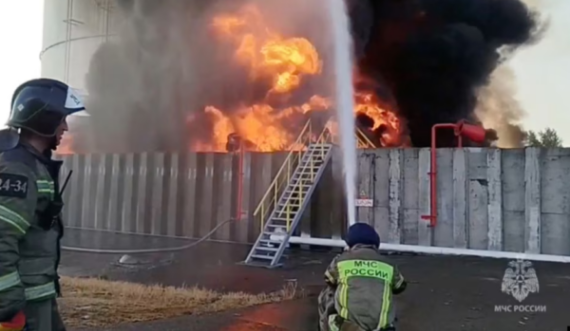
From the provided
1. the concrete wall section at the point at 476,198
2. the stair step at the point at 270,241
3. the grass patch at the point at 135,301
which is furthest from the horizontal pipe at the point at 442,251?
the grass patch at the point at 135,301

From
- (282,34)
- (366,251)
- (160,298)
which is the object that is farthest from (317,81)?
(366,251)

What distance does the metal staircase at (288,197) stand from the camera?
10.6m

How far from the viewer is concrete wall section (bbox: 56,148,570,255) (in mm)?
10516

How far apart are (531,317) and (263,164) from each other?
319 inches

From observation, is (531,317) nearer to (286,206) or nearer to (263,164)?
(286,206)

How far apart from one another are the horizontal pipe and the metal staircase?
0.30 meters

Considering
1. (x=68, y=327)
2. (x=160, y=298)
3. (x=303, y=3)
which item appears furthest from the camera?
(x=303, y=3)

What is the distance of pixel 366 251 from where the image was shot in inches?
125

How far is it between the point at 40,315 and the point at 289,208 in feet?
29.3

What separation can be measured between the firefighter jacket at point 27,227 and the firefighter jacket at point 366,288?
1.52 metres

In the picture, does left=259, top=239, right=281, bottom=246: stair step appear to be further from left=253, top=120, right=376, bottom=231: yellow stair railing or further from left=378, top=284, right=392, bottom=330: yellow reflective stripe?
left=378, top=284, right=392, bottom=330: yellow reflective stripe

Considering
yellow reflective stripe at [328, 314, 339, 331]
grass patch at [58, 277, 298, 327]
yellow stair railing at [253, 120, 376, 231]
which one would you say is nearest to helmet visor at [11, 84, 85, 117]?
yellow reflective stripe at [328, 314, 339, 331]

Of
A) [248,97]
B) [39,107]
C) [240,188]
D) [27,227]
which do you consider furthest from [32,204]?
[248,97]

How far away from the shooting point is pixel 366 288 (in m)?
3.02
